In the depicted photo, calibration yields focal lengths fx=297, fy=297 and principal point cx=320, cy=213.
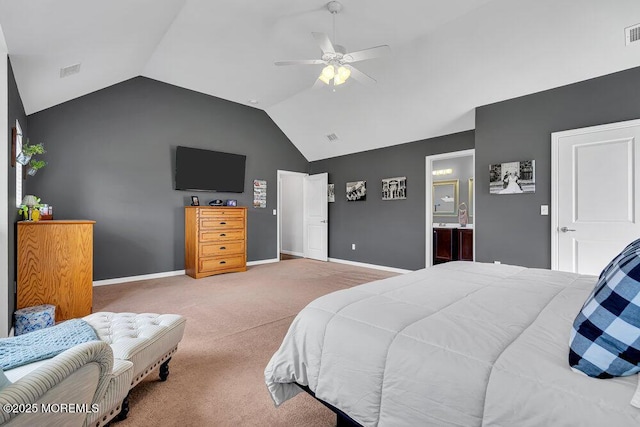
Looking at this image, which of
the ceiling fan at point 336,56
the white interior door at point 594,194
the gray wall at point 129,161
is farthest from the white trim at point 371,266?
the ceiling fan at point 336,56

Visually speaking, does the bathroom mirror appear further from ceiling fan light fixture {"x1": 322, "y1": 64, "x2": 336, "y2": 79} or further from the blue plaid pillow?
the blue plaid pillow

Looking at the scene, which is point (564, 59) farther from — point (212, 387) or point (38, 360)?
point (38, 360)

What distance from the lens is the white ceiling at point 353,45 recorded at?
2.58m

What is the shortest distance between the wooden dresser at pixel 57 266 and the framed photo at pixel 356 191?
177 inches

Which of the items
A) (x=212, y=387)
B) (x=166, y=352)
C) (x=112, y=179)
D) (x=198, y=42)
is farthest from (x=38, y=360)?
(x=112, y=179)

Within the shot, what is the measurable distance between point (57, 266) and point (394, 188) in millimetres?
4886

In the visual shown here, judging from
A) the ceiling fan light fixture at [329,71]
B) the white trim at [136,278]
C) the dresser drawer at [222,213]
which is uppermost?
the ceiling fan light fixture at [329,71]

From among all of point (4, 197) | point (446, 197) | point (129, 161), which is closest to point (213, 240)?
point (129, 161)

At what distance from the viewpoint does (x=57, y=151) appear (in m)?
4.11

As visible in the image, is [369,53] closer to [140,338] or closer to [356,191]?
[140,338]

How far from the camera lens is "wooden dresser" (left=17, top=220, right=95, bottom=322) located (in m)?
2.71

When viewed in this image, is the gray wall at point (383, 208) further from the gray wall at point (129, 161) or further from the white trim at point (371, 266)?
the gray wall at point (129, 161)

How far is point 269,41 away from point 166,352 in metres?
3.55

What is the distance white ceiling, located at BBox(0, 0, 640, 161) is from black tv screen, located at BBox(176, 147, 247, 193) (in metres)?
1.21
